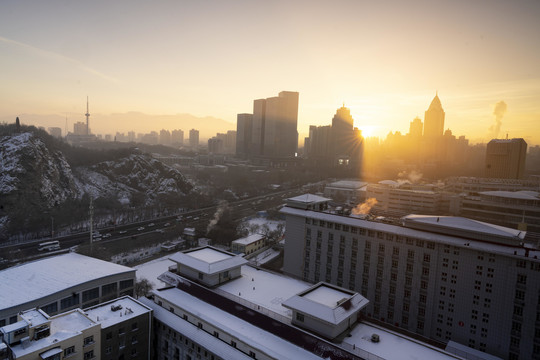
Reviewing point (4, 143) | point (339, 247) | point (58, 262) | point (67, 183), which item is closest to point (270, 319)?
point (339, 247)

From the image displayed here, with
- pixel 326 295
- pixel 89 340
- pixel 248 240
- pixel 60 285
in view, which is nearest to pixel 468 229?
pixel 326 295

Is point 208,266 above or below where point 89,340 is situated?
above

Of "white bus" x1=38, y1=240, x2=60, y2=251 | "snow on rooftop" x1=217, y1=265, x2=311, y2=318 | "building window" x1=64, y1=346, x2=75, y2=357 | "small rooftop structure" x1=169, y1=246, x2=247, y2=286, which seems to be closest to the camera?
"building window" x1=64, y1=346, x2=75, y2=357

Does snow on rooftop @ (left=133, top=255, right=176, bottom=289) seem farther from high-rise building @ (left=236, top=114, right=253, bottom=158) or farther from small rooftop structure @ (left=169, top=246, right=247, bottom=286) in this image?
high-rise building @ (left=236, top=114, right=253, bottom=158)

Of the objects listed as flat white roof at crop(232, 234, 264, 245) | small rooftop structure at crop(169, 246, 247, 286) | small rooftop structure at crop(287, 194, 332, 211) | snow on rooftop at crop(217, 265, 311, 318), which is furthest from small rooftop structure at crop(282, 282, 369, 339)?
flat white roof at crop(232, 234, 264, 245)

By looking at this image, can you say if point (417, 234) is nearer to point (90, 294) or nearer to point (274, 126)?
point (90, 294)
